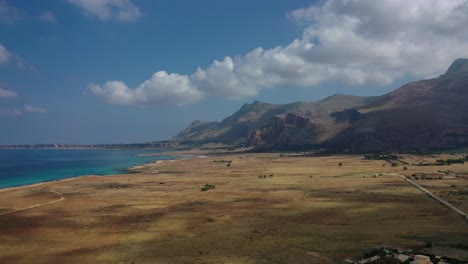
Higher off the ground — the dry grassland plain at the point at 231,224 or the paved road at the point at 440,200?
the dry grassland plain at the point at 231,224

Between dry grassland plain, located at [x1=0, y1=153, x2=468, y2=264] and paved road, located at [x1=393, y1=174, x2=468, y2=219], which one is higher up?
dry grassland plain, located at [x1=0, y1=153, x2=468, y2=264]

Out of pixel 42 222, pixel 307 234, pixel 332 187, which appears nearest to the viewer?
pixel 307 234

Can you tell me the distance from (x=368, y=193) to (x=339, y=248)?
4208 centimetres

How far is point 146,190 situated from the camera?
96.4 meters

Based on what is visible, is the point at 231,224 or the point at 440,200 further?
the point at 440,200

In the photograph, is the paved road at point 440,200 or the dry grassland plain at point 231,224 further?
the paved road at point 440,200

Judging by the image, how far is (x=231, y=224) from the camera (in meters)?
54.2

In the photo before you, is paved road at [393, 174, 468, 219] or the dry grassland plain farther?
paved road at [393, 174, 468, 219]

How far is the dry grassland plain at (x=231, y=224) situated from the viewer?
40469 millimetres

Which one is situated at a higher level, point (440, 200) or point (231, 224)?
point (231, 224)

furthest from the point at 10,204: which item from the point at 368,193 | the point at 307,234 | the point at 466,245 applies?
the point at 466,245

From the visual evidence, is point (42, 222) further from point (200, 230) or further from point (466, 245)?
point (466, 245)

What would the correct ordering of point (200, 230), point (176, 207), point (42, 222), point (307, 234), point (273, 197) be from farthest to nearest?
point (273, 197), point (176, 207), point (42, 222), point (200, 230), point (307, 234)

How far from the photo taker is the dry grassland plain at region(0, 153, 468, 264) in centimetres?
4047
